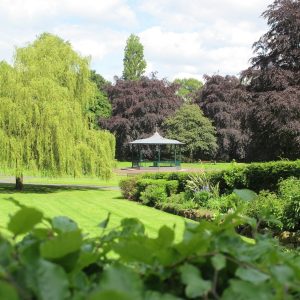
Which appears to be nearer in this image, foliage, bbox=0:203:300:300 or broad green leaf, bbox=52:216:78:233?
foliage, bbox=0:203:300:300

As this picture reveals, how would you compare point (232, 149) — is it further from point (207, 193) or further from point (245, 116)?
point (207, 193)

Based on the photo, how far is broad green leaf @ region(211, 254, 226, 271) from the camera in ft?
3.03

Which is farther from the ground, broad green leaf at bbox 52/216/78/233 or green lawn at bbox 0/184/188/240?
broad green leaf at bbox 52/216/78/233

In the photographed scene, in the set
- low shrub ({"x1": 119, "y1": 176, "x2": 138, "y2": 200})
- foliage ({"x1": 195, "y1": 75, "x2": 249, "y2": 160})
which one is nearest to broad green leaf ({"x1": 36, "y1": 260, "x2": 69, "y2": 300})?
low shrub ({"x1": 119, "y1": 176, "x2": 138, "y2": 200})

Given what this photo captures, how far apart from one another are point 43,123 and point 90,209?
578 centimetres

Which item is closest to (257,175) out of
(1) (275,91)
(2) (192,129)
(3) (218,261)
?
Answer: (3) (218,261)

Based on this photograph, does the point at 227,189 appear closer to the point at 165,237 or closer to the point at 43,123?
the point at 43,123

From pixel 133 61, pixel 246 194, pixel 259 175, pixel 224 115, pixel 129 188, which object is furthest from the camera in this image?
pixel 133 61

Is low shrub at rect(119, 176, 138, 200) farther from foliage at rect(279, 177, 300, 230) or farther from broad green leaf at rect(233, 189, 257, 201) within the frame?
broad green leaf at rect(233, 189, 257, 201)

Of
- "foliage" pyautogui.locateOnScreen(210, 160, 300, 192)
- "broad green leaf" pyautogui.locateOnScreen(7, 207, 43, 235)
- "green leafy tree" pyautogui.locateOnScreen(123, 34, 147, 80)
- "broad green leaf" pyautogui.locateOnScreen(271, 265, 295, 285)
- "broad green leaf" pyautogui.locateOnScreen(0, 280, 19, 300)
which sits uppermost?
"green leafy tree" pyautogui.locateOnScreen(123, 34, 147, 80)

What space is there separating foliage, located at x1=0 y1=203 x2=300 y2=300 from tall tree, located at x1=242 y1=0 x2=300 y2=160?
25.9m

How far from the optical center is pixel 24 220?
0.95 meters

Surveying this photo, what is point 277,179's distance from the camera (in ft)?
42.9

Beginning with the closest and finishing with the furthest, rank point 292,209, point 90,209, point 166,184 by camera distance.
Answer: point 292,209 < point 90,209 < point 166,184
